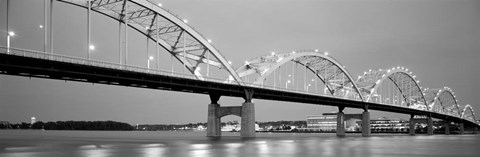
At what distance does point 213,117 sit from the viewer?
294 feet

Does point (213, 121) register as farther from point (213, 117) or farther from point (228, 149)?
point (228, 149)

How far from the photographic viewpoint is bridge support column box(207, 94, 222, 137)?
3489 inches

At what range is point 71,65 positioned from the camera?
55.9 metres

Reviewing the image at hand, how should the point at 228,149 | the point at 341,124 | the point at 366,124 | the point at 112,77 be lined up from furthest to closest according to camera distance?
the point at 366,124 → the point at 341,124 → the point at 112,77 → the point at 228,149

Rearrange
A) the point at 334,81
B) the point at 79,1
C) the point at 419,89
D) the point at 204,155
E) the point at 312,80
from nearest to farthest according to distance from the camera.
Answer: the point at 204,155
the point at 79,1
the point at 312,80
the point at 334,81
the point at 419,89

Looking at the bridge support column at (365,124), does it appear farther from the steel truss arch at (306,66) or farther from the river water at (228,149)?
the river water at (228,149)

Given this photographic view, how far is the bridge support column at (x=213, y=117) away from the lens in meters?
88.6

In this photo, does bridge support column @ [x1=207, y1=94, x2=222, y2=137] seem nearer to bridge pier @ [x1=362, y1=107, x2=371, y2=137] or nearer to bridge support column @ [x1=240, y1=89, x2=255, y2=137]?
bridge support column @ [x1=240, y1=89, x2=255, y2=137]

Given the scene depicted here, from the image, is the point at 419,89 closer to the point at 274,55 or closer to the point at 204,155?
the point at 274,55

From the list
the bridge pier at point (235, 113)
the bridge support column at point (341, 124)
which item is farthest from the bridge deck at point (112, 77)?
the bridge support column at point (341, 124)

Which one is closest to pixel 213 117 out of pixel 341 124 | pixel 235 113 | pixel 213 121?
pixel 213 121

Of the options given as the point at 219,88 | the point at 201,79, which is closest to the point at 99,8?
the point at 201,79

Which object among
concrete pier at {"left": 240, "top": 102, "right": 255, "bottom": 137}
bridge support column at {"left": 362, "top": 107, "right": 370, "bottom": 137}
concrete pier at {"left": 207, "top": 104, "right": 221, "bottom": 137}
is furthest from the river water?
bridge support column at {"left": 362, "top": 107, "right": 370, "bottom": 137}

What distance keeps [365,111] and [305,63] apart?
24.8 meters
